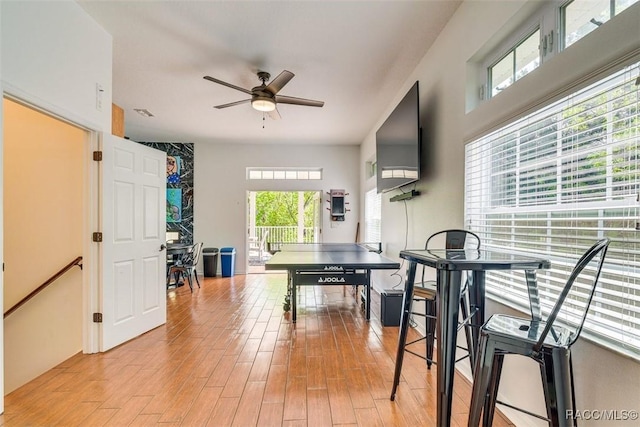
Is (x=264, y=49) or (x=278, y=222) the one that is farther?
(x=278, y=222)

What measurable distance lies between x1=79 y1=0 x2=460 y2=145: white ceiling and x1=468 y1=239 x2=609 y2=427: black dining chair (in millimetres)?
2297

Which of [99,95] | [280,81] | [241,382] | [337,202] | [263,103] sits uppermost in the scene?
[280,81]

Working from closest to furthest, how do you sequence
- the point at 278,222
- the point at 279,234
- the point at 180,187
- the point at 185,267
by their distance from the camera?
the point at 185,267
the point at 180,187
the point at 279,234
the point at 278,222

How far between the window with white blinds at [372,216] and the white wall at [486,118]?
127 centimetres

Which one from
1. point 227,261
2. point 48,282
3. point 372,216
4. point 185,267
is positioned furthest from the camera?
point 227,261

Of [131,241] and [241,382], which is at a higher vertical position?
[131,241]

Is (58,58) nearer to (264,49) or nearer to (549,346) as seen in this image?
(264,49)

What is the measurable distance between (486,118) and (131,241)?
11.1ft

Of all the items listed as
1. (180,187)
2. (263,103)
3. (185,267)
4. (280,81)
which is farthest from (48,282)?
(180,187)

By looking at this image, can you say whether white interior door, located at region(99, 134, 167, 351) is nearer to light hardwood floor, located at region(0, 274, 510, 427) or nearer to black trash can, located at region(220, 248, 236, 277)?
light hardwood floor, located at region(0, 274, 510, 427)

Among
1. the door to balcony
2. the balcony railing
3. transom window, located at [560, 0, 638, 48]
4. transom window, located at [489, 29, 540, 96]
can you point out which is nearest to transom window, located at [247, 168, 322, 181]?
the door to balcony

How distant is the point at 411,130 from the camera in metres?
3.01

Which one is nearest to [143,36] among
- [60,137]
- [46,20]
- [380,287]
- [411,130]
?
[46,20]

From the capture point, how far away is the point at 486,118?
215cm
